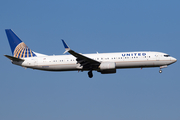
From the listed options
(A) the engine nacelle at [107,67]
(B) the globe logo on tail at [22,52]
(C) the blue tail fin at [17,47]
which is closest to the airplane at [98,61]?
(A) the engine nacelle at [107,67]

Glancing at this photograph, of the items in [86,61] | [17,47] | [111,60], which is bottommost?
[86,61]

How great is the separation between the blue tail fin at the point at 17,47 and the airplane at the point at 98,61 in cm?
137

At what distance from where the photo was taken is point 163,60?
46.0 meters

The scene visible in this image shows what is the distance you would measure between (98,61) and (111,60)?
6.61 feet

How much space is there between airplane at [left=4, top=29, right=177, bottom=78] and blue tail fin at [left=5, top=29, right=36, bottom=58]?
4.49ft

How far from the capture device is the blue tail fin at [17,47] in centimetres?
4950

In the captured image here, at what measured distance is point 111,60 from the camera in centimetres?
4572

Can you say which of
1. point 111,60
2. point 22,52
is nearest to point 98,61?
point 111,60

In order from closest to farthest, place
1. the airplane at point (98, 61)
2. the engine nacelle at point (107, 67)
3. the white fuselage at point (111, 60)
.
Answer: the engine nacelle at point (107, 67) → the airplane at point (98, 61) → the white fuselage at point (111, 60)

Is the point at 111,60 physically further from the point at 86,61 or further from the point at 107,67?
the point at 86,61

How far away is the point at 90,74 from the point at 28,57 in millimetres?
10562

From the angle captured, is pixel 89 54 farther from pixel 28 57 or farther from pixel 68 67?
pixel 28 57

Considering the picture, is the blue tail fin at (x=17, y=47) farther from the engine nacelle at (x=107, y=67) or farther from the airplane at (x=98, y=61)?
the engine nacelle at (x=107, y=67)

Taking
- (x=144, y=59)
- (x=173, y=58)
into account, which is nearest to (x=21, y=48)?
(x=144, y=59)
